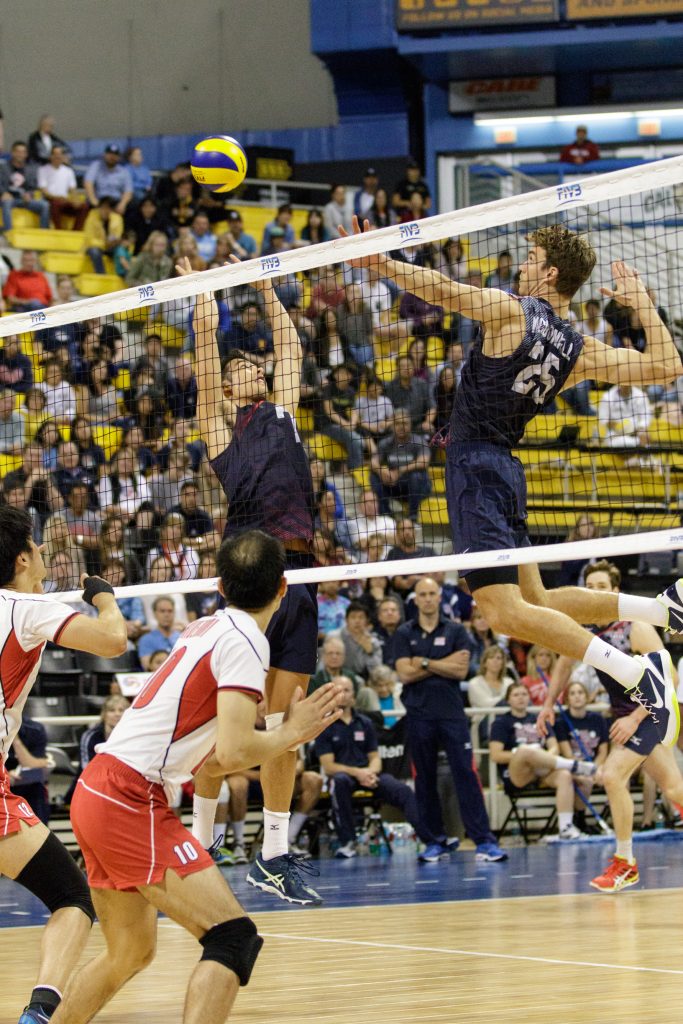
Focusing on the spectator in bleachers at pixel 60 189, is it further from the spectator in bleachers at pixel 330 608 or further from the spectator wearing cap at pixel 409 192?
the spectator in bleachers at pixel 330 608

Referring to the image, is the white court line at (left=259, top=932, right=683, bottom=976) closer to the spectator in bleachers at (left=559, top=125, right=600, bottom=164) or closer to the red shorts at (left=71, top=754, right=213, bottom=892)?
the red shorts at (left=71, top=754, right=213, bottom=892)

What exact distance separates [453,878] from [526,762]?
3.26m

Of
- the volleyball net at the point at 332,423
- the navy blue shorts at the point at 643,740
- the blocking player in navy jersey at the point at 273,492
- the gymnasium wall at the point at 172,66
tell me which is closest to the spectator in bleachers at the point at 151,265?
the volleyball net at the point at 332,423

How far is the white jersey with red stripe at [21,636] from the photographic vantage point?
580cm

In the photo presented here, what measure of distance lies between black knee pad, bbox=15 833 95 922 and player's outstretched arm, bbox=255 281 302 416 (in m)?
3.30

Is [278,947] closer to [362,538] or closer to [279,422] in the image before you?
[279,422]

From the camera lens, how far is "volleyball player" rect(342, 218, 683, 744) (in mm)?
7711

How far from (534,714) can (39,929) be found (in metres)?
7.16

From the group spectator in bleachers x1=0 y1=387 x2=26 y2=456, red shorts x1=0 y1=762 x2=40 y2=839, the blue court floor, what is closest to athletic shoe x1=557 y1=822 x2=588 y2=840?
the blue court floor

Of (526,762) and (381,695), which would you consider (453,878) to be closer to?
(526,762)

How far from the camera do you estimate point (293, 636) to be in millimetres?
8219

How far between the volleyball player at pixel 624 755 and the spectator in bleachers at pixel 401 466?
368 centimetres

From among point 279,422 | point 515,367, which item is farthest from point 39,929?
point 515,367

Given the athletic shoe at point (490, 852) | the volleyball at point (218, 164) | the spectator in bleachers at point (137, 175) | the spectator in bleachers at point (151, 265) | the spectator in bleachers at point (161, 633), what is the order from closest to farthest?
the volleyball at point (218, 164) < the athletic shoe at point (490, 852) < the spectator in bleachers at point (161, 633) < the spectator in bleachers at point (151, 265) < the spectator in bleachers at point (137, 175)
